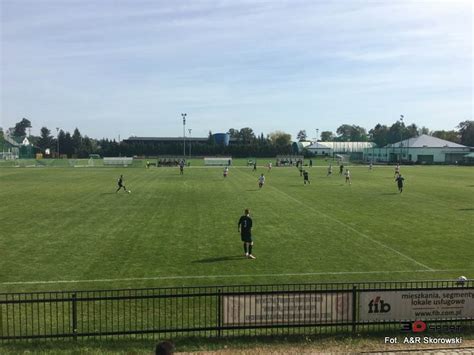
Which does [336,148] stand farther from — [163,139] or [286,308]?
[286,308]

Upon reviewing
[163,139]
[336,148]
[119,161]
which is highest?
[163,139]

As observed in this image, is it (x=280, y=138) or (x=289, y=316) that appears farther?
(x=280, y=138)

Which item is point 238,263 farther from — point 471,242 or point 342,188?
point 342,188

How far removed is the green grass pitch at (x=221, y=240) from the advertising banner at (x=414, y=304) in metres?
3.25

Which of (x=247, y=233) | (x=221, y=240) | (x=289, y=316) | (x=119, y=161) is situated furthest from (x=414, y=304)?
(x=119, y=161)

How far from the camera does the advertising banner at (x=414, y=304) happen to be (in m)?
9.70

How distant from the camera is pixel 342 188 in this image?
3922 centimetres

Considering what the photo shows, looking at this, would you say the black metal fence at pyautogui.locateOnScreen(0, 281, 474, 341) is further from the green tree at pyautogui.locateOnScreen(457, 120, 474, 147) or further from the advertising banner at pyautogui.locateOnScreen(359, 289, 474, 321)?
the green tree at pyautogui.locateOnScreen(457, 120, 474, 147)

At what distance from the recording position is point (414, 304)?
9.76m

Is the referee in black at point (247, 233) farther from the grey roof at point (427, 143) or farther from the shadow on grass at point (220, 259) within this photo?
the grey roof at point (427, 143)

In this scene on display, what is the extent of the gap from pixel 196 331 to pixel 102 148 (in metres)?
136

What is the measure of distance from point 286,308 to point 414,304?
9.70 ft

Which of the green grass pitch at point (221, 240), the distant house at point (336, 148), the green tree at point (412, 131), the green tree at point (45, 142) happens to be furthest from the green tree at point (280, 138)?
the green grass pitch at point (221, 240)

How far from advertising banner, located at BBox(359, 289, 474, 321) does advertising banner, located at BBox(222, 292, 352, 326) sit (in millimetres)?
462
